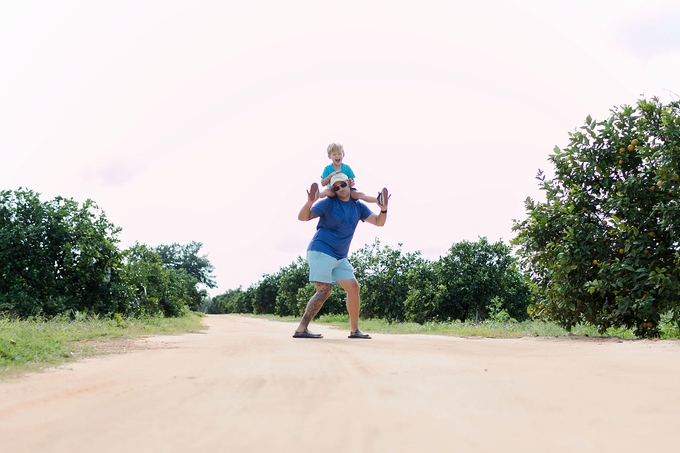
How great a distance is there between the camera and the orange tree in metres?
6.25

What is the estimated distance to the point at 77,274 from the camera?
12328 mm

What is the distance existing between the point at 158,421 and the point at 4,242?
11.5 metres

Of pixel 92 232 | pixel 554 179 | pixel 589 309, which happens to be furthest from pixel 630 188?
pixel 92 232

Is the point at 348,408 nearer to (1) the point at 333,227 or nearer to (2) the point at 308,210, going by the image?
(2) the point at 308,210

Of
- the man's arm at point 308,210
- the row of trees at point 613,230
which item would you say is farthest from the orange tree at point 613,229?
the man's arm at point 308,210

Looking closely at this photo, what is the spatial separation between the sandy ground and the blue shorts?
9.93 feet

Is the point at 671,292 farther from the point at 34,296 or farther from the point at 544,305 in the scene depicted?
the point at 34,296

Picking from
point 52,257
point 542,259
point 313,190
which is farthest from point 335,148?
point 52,257

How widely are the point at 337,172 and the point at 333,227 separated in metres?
0.64

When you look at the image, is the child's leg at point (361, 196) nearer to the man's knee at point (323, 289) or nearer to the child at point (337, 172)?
the child at point (337, 172)

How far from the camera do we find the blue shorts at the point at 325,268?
6281mm

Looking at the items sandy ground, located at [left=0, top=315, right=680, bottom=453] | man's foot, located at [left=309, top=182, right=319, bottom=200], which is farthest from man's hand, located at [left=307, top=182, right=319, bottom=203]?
sandy ground, located at [left=0, top=315, right=680, bottom=453]

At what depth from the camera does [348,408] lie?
6.55 ft

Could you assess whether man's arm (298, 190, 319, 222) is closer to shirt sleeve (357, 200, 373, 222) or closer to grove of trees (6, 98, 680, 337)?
shirt sleeve (357, 200, 373, 222)
